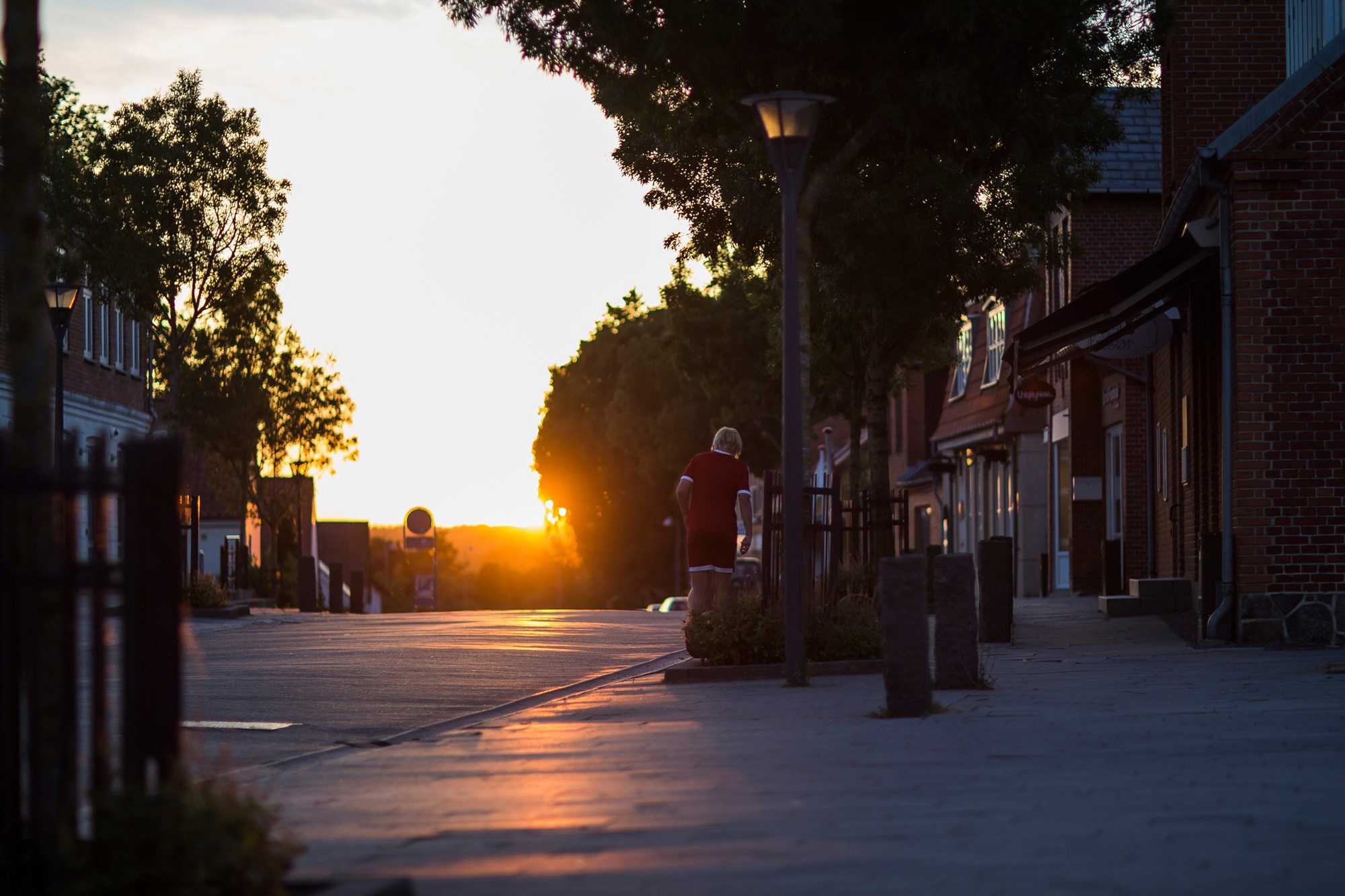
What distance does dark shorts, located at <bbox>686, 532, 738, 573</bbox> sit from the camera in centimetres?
1530

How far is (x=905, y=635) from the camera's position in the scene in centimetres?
1029

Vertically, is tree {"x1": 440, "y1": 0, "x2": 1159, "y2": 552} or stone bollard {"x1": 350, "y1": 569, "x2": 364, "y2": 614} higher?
tree {"x1": 440, "y1": 0, "x2": 1159, "y2": 552}

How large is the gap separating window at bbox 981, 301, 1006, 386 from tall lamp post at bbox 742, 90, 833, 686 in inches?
1197

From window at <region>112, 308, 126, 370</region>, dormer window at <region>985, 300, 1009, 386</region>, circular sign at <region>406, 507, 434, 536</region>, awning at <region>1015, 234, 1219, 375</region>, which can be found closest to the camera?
awning at <region>1015, 234, 1219, 375</region>

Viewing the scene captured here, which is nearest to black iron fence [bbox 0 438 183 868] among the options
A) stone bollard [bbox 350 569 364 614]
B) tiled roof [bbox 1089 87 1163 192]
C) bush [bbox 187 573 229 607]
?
bush [bbox 187 573 229 607]

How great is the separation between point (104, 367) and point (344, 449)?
7790 millimetres

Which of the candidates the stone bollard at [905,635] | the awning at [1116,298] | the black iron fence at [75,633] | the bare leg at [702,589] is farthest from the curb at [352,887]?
the awning at [1116,298]

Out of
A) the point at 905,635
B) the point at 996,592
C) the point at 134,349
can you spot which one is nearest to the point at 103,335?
the point at 134,349

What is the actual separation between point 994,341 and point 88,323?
74.1ft

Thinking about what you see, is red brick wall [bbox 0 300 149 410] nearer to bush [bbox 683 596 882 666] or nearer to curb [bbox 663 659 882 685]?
bush [bbox 683 596 882 666]

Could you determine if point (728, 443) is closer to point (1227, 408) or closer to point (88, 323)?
point (1227, 408)

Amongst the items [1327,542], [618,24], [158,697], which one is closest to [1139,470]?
[1327,542]

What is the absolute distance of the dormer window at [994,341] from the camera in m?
43.1

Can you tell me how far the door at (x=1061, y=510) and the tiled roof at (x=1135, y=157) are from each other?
5.76m
